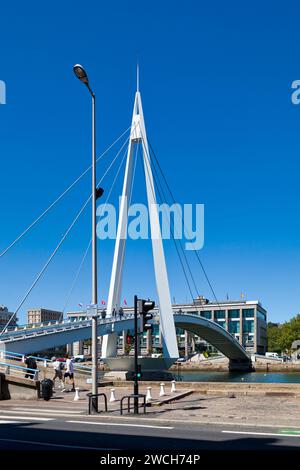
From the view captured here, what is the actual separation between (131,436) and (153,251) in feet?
129

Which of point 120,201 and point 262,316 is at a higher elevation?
point 120,201

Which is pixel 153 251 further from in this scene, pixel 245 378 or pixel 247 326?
pixel 247 326

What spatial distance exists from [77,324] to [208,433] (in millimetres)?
41513

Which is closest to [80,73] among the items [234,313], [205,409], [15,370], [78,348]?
[205,409]

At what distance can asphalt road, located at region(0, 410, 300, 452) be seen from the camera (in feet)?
38.4

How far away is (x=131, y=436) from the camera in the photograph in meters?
13.2

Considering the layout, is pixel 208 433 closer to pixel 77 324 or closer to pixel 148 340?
pixel 77 324

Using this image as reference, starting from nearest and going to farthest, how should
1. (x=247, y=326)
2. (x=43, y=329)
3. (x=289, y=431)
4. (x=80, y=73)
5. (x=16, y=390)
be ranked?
(x=289, y=431), (x=80, y=73), (x=16, y=390), (x=43, y=329), (x=247, y=326)

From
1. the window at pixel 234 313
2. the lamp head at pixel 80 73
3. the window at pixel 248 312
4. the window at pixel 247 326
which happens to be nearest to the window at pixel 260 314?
the window at pixel 248 312

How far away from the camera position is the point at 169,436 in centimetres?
1328

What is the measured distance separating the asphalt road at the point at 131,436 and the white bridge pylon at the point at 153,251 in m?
35.4
